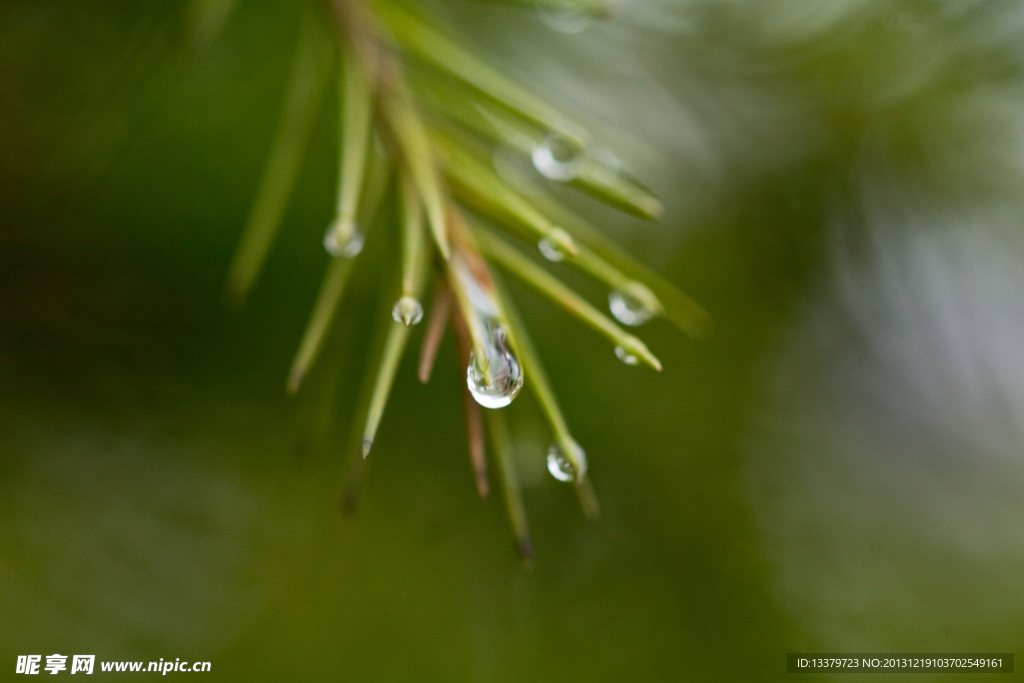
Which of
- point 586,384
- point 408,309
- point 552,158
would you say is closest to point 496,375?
point 408,309

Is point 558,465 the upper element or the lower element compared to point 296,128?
lower

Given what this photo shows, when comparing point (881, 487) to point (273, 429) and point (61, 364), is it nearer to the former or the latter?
point (273, 429)

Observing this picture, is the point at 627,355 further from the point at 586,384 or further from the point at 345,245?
the point at 586,384

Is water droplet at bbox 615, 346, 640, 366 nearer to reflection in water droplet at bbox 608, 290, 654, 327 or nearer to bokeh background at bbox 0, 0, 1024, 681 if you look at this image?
reflection in water droplet at bbox 608, 290, 654, 327

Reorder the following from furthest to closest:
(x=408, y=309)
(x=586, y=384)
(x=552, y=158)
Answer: (x=586, y=384) < (x=552, y=158) < (x=408, y=309)

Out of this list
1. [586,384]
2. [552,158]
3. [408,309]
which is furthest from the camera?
[586,384]
